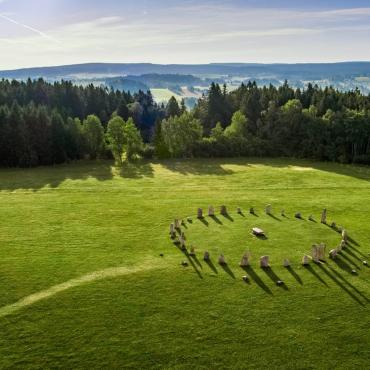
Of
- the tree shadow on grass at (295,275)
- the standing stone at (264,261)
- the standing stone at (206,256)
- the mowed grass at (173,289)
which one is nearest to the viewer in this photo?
the mowed grass at (173,289)

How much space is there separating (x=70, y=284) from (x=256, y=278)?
16.6m

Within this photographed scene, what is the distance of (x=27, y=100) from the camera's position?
151000 mm

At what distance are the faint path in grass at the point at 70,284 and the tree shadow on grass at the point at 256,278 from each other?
8760 millimetres

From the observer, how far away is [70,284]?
117 ft

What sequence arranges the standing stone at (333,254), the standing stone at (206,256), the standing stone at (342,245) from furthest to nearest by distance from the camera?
the standing stone at (342,245)
the standing stone at (333,254)
the standing stone at (206,256)

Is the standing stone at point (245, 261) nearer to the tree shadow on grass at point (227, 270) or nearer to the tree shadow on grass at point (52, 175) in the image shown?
the tree shadow on grass at point (227, 270)

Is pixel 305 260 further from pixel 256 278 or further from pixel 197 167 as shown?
pixel 197 167

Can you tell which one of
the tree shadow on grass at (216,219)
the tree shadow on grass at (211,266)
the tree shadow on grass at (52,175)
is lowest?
the tree shadow on grass at (52,175)

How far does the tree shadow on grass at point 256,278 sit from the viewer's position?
34.8 m

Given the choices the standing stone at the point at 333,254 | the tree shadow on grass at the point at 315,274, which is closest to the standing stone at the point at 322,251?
the standing stone at the point at 333,254

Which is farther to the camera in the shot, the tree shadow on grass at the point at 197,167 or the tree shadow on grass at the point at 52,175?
the tree shadow on grass at the point at 197,167

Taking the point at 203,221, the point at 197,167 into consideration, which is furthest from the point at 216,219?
the point at 197,167

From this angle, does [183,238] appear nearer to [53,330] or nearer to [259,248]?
[259,248]

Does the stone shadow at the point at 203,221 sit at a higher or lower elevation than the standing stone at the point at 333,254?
lower
